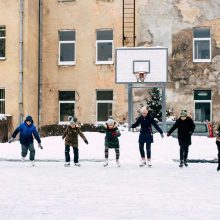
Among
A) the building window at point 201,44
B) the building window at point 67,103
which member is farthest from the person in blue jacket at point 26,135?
the building window at point 201,44

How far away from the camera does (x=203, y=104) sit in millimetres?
35719

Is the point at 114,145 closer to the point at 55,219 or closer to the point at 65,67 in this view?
the point at 55,219

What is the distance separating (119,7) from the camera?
35781 mm

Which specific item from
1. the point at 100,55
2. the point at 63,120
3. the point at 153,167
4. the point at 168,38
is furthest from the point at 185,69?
the point at 153,167

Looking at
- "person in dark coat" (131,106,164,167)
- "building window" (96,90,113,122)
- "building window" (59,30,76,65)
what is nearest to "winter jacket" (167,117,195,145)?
"person in dark coat" (131,106,164,167)

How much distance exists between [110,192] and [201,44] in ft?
84.1

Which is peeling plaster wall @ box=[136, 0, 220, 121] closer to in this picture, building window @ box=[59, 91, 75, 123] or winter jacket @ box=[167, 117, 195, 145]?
building window @ box=[59, 91, 75, 123]

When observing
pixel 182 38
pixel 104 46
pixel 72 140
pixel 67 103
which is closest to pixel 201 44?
pixel 182 38

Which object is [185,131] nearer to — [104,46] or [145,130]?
[145,130]

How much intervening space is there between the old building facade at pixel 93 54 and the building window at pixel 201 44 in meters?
0.06

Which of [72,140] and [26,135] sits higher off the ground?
[26,135]

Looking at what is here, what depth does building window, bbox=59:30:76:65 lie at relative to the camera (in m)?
36.8

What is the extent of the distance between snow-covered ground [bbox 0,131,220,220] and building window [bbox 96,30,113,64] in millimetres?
15395

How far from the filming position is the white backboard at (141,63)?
28.1m
